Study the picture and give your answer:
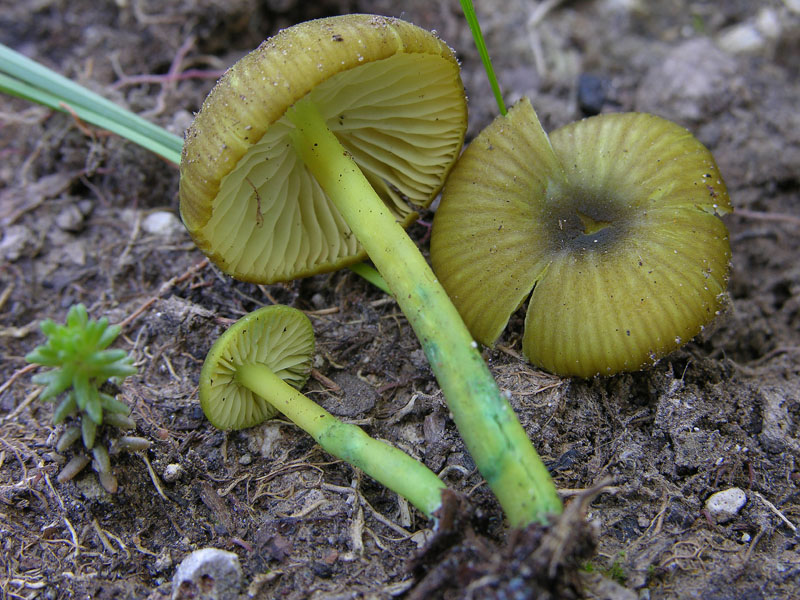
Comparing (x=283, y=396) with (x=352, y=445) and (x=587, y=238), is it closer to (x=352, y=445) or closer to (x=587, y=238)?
(x=352, y=445)

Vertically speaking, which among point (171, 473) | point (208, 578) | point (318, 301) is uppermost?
point (318, 301)

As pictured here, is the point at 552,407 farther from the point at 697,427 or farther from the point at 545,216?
the point at 545,216

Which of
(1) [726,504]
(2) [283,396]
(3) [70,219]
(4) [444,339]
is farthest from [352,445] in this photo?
(3) [70,219]

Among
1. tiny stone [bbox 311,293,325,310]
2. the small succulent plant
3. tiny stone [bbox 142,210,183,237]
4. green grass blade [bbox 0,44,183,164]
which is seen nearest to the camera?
the small succulent plant

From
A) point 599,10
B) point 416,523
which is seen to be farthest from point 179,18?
point 416,523

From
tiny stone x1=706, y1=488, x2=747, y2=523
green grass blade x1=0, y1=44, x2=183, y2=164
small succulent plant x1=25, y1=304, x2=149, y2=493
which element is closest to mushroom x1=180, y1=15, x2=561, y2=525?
small succulent plant x1=25, y1=304, x2=149, y2=493

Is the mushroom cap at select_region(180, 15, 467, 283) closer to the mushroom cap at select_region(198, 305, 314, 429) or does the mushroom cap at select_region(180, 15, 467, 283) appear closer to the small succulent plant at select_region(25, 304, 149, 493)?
the mushroom cap at select_region(198, 305, 314, 429)
